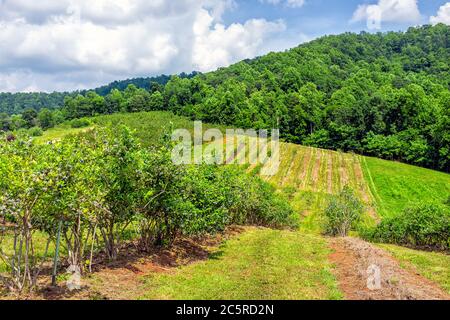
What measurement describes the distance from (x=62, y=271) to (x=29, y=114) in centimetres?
19388

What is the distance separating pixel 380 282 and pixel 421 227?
32.6 m

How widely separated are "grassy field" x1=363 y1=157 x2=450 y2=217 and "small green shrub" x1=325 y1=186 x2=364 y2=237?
21.2 m

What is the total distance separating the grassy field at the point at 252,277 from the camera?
20.6 m

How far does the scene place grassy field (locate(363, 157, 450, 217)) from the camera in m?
95.7

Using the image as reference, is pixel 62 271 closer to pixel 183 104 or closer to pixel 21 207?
pixel 21 207

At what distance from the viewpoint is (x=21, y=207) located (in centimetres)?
1584

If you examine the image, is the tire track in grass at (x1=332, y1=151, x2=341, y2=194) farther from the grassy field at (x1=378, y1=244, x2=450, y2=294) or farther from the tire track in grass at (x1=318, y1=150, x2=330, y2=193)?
the grassy field at (x1=378, y1=244, x2=450, y2=294)

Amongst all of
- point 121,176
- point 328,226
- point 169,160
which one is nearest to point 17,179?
point 121,176

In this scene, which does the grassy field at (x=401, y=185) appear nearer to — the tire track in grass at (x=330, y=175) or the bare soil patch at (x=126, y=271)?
the tire track in grass at (x=330, y=175)

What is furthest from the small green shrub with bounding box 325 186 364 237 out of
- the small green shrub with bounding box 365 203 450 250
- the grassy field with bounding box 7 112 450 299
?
the small green shrub with bounding box 365 203 450 250

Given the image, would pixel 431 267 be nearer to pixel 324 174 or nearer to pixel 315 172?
pixel 324 174

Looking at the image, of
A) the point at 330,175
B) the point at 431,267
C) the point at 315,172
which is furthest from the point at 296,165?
the point at 431,267

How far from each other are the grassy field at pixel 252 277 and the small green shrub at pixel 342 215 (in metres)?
31.3

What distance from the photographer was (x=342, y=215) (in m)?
68.4
